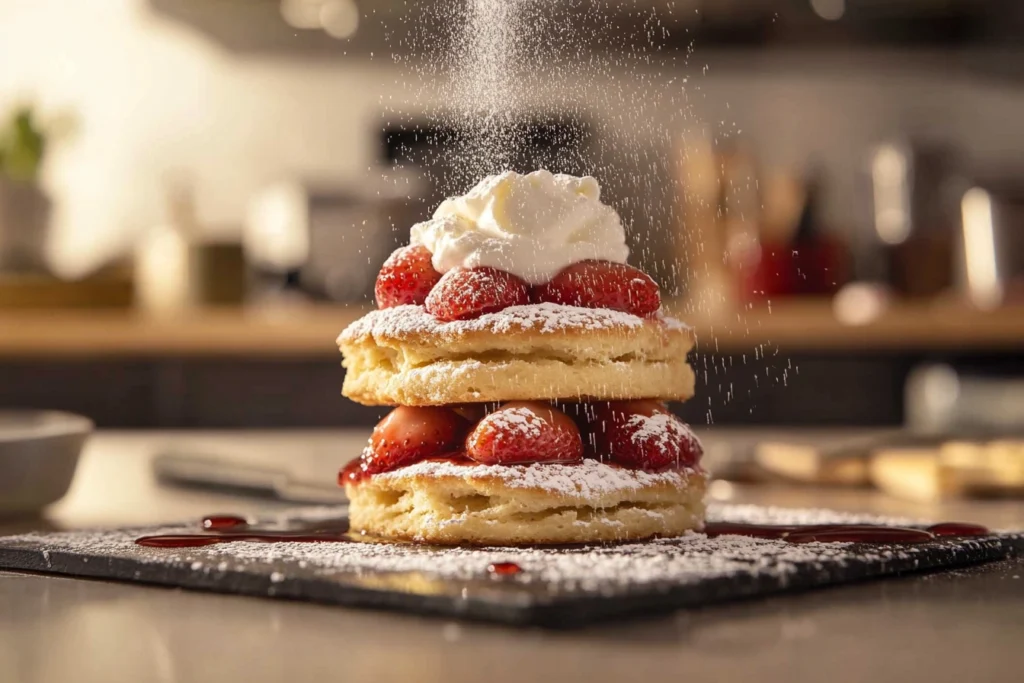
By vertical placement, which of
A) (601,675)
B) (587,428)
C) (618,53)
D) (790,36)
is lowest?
(601,675)

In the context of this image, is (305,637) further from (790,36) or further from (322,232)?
(790,36)

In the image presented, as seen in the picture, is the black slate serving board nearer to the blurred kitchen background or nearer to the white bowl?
the white bowl

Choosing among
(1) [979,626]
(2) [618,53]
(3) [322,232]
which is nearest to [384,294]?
(2) [618,53]

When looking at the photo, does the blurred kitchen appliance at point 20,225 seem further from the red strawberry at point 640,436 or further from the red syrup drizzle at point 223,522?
the red strawberry at point 640,436

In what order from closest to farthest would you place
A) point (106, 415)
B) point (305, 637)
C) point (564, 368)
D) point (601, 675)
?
point (601, 675) < point (305, 637) < point (564, 368) < point (106, 415)

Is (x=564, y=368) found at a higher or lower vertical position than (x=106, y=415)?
lower

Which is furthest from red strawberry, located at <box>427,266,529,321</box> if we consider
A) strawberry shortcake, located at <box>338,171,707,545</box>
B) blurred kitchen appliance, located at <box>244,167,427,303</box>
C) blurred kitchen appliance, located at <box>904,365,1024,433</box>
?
blurred kitchen appliance, located at <box>244,167,427,303</box>

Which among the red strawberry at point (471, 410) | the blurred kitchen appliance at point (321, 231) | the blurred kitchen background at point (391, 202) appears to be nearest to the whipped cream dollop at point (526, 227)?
the red strawberry at point (471, 410)

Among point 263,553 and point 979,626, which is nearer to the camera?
point 979,626
